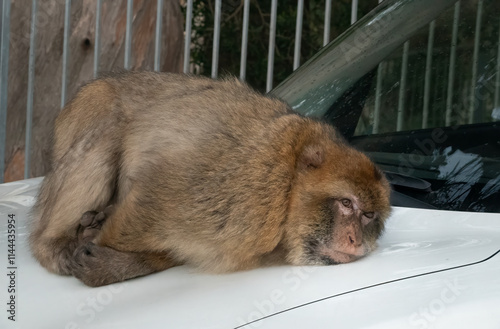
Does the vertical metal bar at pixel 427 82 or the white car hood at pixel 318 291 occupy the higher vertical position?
the vertical metal bar at pixel 427 82

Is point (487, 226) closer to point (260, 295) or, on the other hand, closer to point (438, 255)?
point (438, 255)

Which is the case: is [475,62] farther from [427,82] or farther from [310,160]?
[310,160]

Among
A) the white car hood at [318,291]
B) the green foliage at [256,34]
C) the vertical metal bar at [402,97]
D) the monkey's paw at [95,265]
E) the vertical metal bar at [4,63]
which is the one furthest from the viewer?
the green foliage at [256,34]

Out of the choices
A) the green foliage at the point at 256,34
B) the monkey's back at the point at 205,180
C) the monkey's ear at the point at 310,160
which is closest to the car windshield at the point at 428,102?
the monkey's ear at the point at 310,160

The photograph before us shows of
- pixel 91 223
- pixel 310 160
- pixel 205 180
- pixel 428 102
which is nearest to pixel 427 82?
pixel 428 102

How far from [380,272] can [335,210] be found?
0.40 m

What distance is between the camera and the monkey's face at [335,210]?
219 centimetres

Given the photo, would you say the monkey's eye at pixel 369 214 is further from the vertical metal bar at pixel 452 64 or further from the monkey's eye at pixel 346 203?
the vertical metal bar at pixel 452 64

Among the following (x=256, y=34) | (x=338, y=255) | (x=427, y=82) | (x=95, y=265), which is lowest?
(x=95, y=265)

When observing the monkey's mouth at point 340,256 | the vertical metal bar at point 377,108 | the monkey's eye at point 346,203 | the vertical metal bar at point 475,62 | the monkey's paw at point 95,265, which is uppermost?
the vertical metal bar at point 475,62

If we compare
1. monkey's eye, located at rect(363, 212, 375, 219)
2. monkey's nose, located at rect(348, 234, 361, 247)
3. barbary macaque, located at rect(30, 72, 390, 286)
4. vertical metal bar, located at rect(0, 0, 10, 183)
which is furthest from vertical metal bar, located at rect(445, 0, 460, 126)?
vertical metal bar, located at rect(0, 0, 10, 183)

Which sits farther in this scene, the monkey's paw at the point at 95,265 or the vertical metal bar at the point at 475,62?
the vertical metal bar at the point at 475,62

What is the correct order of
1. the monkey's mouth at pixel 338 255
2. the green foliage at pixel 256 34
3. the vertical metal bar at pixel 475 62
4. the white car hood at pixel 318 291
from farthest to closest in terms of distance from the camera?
the green foliage at pixel 256 34 < the vertical metal bar at pixel 475 62 < the monkey's mouth at pixel 338 255 < the white car hood at pixel 318 291

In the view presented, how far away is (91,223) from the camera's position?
8.77 ft
